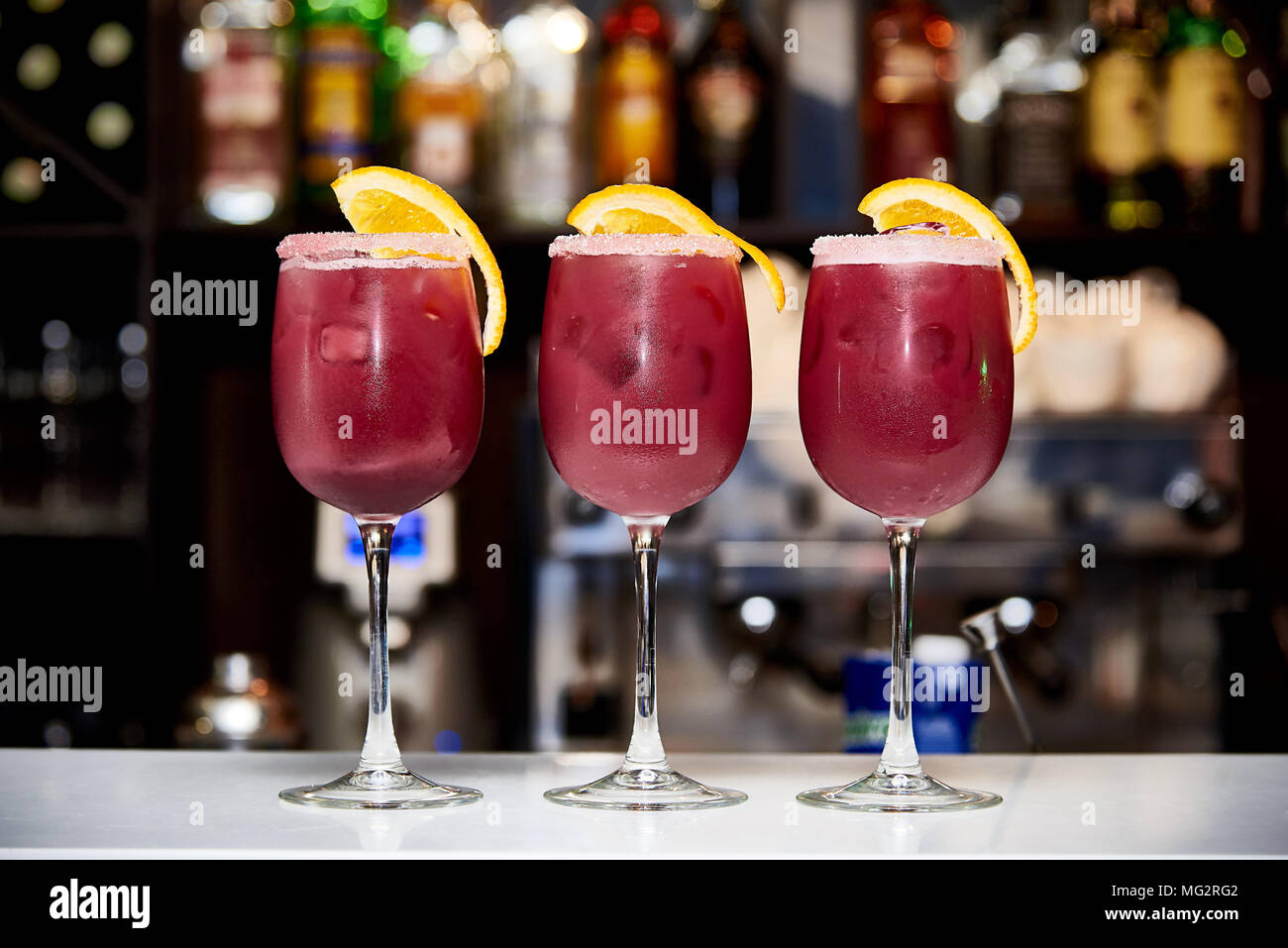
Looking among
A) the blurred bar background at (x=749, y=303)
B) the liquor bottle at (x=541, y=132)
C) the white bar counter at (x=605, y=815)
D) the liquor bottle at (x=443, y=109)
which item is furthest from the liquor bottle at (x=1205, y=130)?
the white bar counter at (x=605, y=815)

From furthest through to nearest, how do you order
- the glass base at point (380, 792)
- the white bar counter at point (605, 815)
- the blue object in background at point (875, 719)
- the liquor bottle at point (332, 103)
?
the liquor bottle at point (332, 103) → the blue object in background at point (875, 719) → the glass base at point (380, 792) → the white bar counter at point (605, 815)

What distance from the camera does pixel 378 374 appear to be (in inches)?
33.1

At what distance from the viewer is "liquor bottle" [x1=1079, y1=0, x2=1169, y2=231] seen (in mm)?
2318

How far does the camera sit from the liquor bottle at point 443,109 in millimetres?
2305

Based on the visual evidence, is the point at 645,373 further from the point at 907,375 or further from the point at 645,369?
the point at 907,375

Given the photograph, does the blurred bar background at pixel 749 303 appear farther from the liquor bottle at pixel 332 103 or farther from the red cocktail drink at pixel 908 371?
the red cocktail drink at pixel 908 371

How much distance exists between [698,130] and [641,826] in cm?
184

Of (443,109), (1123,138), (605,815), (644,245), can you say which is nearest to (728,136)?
(443,109)

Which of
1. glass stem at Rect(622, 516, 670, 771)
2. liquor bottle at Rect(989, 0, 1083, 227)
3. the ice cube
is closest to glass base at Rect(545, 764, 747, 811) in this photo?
glass stem at Rect(622, 516, 670, 771)

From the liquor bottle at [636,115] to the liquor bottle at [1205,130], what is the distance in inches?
29.6
